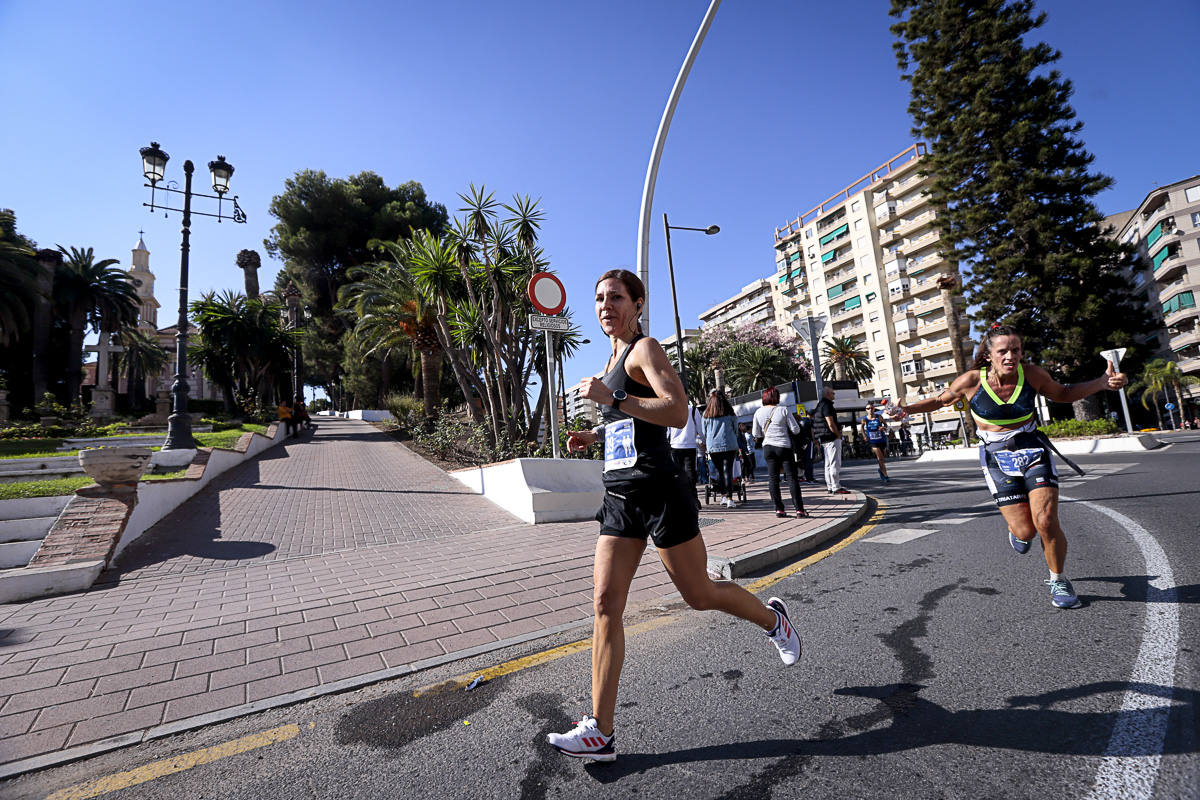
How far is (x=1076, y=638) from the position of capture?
268 centimetres

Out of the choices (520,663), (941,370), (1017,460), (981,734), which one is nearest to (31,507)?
(520,663)

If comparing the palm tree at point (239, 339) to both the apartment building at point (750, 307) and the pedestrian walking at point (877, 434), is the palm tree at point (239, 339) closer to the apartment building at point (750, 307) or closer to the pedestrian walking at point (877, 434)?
the pedestrian walking at point (877, 434)

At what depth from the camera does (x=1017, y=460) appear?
11.1 feet

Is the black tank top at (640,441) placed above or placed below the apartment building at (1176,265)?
below

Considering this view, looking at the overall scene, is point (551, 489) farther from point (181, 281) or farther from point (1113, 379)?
point (181, 281)

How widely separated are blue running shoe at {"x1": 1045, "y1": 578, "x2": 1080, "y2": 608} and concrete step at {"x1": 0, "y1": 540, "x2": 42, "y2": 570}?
350 inches

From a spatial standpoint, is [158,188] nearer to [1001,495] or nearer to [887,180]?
[1001,495]

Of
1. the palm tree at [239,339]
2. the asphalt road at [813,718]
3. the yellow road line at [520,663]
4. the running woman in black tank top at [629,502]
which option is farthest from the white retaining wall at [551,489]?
the palm tree at [239,339]

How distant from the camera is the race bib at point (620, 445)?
7.31 feet

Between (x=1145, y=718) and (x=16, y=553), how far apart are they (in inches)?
355

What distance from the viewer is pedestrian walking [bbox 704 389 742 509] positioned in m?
8.09

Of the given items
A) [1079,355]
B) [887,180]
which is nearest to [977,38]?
[1079,355]

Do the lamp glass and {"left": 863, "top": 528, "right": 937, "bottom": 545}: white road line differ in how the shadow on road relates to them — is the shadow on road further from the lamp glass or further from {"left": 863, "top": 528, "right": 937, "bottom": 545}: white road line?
the lamp glass

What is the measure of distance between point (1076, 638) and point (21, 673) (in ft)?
18.5
